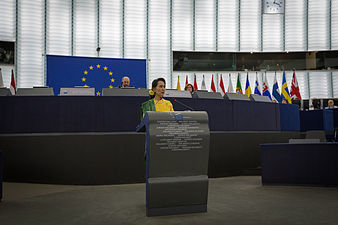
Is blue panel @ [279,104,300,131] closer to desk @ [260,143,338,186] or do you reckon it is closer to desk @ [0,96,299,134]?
desk @ [260,143,338,186]

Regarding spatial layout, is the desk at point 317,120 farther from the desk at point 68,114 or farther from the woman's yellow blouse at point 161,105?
the woman's yellow blouse at point 161,105

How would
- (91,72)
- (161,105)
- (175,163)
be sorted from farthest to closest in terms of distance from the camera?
(91,72) → (161,105) → (175,163)

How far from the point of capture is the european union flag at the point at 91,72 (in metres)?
11.5

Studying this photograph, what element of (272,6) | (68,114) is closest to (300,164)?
(68,114)

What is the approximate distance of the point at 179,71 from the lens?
643 inches

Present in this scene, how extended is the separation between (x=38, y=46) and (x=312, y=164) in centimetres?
1275

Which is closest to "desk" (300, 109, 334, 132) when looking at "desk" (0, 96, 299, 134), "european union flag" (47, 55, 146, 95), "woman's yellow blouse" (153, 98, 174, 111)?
"european union flag" (47, 55, 146, 95)

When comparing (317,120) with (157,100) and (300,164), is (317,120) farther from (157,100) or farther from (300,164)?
(157,100)

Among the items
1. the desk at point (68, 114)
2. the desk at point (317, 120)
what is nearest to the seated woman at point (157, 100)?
the desk at point (68, 114)

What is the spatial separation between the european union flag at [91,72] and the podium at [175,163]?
7810 mm

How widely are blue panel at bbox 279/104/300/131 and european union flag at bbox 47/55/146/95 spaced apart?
5.03 m

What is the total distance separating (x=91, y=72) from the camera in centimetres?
1192

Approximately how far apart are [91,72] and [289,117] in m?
6.75

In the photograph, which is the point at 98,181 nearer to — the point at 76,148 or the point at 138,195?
the point at 76,148
